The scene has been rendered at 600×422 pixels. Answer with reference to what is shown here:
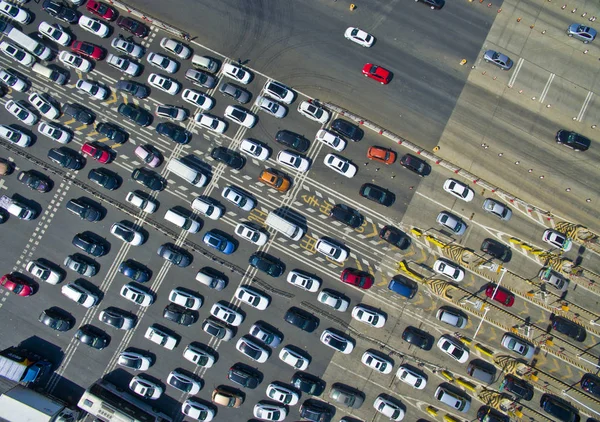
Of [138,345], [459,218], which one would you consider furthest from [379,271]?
[138,345]

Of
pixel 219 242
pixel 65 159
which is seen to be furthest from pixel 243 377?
pixel 65 159

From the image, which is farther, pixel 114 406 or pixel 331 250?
pixel 331 250

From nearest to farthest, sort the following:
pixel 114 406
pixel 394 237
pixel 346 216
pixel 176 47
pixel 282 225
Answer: pixel 114 406 → pixel 282 225 → pixel 394 237 → pixel 346 216 → pixel 176 47

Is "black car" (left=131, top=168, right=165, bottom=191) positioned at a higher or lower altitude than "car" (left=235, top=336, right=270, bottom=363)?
higher

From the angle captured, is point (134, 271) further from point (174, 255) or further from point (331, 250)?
point (331, 250)

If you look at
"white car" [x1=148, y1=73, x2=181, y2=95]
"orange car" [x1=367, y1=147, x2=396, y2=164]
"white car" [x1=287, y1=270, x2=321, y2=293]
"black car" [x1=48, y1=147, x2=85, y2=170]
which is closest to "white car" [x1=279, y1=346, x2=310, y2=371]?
"white car" [x1=287, y1=270, x2=321, y2=293]

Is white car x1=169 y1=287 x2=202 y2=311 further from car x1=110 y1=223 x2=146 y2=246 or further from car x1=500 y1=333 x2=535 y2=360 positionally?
car x1=500 y1=333 x2=535 y2=360
